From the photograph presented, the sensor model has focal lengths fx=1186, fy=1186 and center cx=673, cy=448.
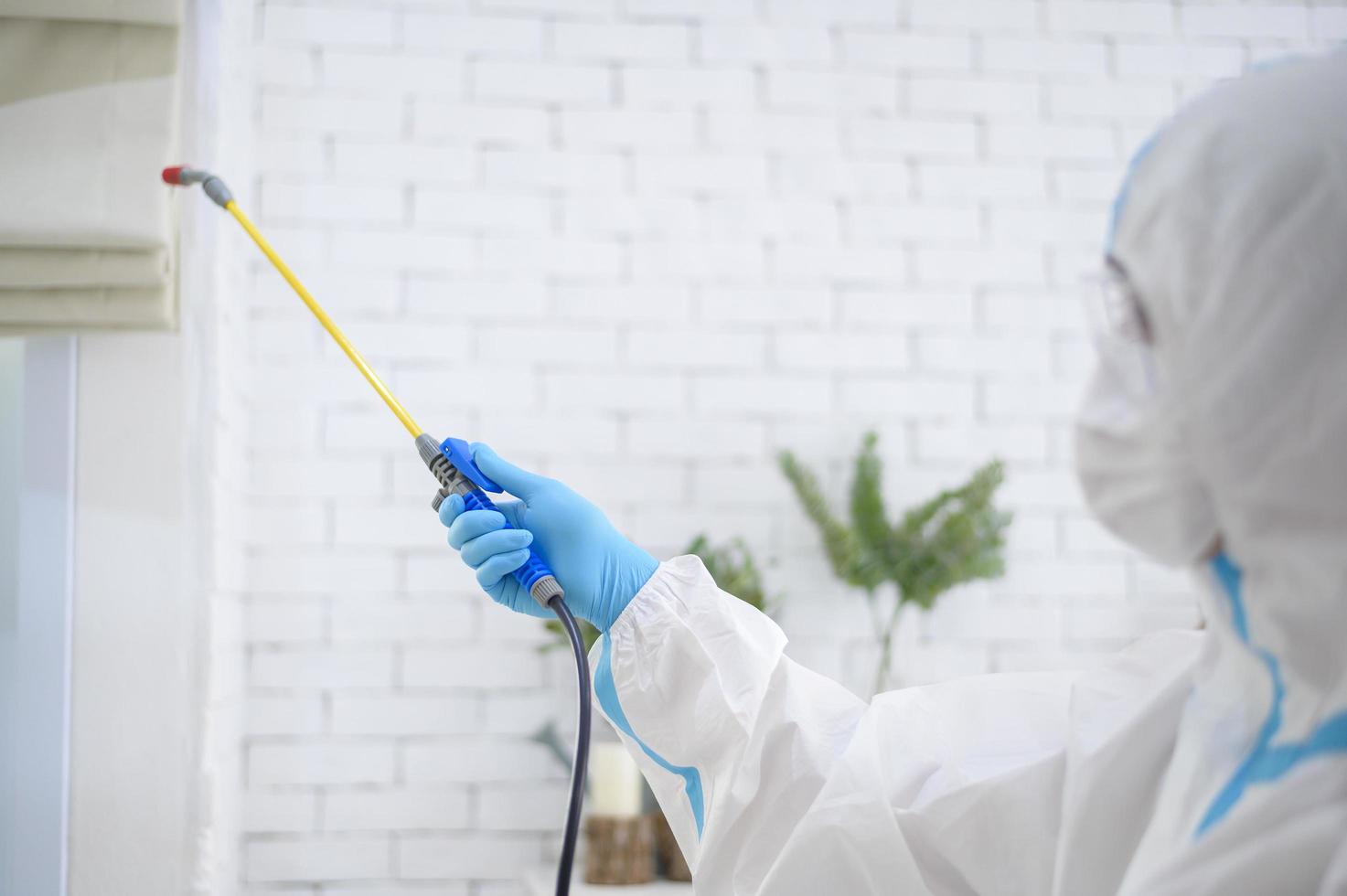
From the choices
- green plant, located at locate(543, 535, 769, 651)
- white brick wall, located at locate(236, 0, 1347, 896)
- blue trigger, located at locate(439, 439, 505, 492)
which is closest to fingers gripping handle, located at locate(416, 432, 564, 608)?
blue trigger, located at locate(439, 439, 505, 492)

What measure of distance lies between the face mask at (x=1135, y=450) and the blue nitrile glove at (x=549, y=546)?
0.46m

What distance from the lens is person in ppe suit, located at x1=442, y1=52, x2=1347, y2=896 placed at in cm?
57

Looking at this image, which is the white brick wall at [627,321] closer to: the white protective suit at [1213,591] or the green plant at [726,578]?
the green plant at [726,578]

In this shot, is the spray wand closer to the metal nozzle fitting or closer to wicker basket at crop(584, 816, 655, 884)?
the metal nozzle fitting

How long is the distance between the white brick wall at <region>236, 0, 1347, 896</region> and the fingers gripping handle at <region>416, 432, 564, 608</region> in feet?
3.22

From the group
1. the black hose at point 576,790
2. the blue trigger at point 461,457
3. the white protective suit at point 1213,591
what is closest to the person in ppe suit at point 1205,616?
the white protective suit at point 1213,591

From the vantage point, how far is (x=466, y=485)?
1.00 m

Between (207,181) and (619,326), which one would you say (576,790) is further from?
(619,326)

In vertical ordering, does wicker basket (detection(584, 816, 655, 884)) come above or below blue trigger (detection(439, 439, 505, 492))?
below

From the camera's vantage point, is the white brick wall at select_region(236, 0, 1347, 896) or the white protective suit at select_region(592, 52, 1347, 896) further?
the white brick wall at select_region(236, 0, 1347, 896)

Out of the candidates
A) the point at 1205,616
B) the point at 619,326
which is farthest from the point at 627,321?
the point at 1205,616

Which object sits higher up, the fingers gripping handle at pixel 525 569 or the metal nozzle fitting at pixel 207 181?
the metal nozzle fitting at pixel 207 181

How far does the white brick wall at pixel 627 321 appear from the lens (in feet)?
6.44

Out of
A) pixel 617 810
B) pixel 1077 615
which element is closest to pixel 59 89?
pixel 617 810
